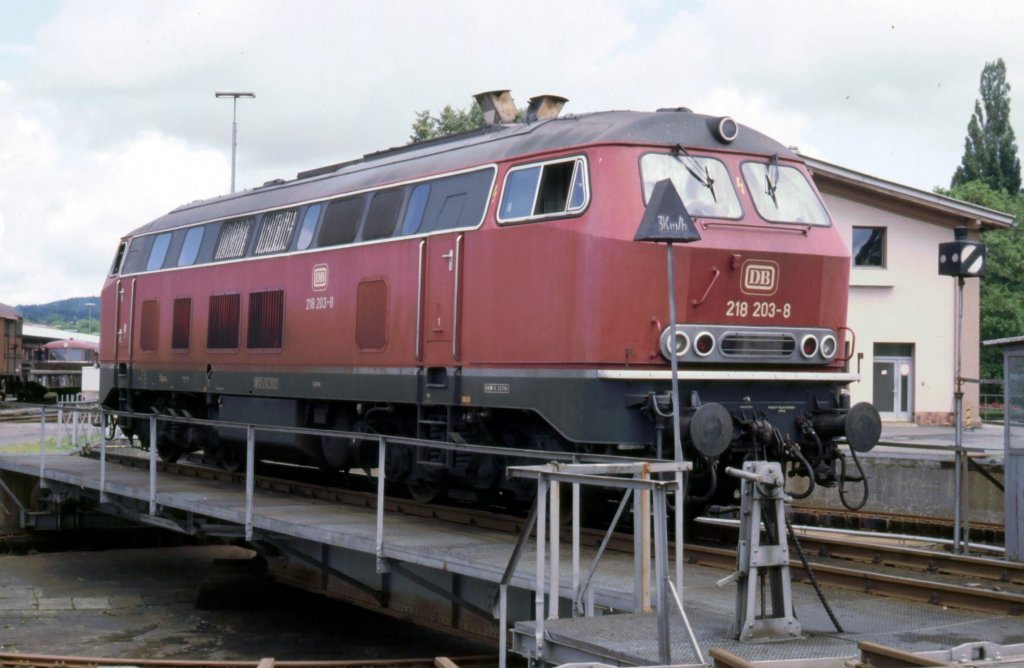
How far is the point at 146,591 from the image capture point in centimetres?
1761

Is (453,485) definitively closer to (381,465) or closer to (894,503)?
(381,465)

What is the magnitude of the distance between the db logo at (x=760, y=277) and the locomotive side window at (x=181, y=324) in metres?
9.62

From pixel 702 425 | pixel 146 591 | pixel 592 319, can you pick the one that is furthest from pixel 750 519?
pixel 146 591

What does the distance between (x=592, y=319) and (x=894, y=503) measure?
1094 cm

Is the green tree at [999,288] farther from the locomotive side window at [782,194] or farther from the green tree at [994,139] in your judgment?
the locomotive side window at [782,194]

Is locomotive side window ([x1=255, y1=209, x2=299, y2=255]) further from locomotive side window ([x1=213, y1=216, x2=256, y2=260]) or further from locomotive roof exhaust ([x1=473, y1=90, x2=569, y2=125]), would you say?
locomotive roof exhaust ([x1=473, y1=90, x2=569, y2=125])

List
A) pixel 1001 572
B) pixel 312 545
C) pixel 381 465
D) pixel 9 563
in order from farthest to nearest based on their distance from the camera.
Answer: pixel 9 563, pixel 312 545, pixel 381 465, pixel 1001 572

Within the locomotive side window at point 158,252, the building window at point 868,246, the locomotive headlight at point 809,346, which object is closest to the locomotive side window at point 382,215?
the locomotive headlight at point 809,346

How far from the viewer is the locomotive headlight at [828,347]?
11844 mm

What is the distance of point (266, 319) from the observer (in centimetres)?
1584

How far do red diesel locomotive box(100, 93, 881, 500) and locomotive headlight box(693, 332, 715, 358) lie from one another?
2 cm

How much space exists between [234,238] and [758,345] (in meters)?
8.56

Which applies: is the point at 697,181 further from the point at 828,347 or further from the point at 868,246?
the point at 868,246

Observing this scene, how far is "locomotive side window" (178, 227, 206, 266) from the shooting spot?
18141 mm
